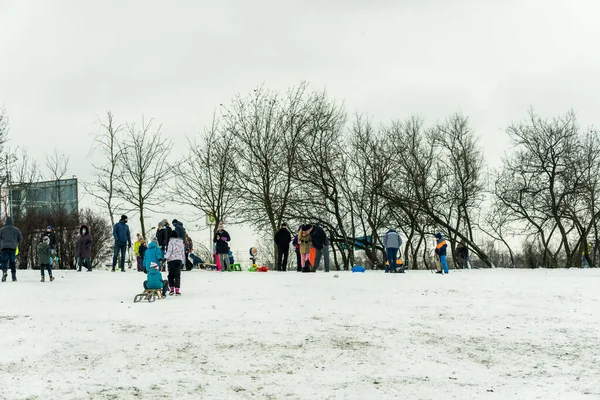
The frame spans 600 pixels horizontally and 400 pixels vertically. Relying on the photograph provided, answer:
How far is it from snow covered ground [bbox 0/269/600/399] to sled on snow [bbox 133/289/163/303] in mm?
319

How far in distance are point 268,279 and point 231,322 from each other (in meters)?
8.92

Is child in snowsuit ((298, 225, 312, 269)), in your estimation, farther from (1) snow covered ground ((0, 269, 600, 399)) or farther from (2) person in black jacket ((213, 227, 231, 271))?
(1) snow covered ground ((0, 269, 600, 399))

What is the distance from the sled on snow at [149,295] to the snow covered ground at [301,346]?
1.05 feet

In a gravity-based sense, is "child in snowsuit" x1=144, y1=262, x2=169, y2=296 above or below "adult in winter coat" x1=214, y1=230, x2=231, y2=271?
below

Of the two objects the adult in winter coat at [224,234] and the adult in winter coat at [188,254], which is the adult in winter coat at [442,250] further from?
the adult in winter coat at [188,254]

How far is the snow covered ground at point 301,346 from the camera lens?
7.47 meters

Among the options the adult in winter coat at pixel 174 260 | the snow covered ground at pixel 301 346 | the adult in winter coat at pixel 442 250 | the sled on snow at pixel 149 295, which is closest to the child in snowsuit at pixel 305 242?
the adult in winter coat at pixel 442 250

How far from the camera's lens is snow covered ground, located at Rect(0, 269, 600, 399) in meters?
7.47

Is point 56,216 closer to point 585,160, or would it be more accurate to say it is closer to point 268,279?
point 268,279

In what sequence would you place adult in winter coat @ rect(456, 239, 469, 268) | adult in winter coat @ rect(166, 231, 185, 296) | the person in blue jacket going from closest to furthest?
the person in blue jacket
adult in winter coat @ rect(166, 231, 185, 296)
adult in winter coat @ rect(456, 239, 469, 268)

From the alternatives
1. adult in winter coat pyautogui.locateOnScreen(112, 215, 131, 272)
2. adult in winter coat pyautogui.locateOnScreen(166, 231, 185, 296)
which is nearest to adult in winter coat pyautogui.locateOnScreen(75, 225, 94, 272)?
adult in winter coat pyautogui.locateOnScreen(112, 215, 131, 272)

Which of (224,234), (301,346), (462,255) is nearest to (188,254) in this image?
(224,234)

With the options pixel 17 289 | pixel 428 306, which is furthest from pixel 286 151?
pixel 428 306

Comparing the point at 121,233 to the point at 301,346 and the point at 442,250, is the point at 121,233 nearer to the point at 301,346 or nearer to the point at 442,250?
the point at 442,250
